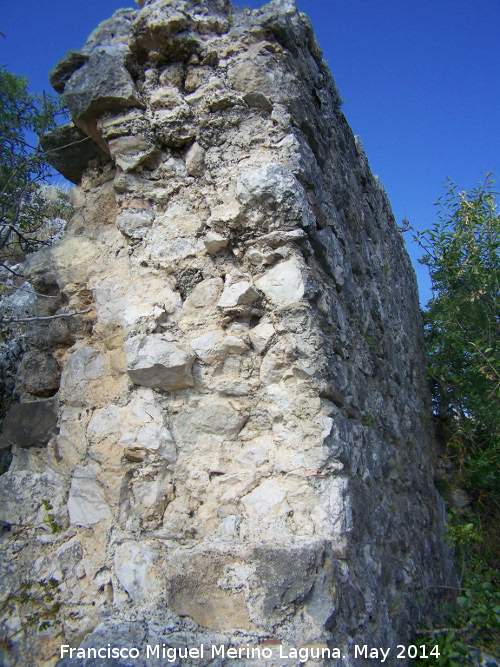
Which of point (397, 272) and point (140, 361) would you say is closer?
point (140, 361)

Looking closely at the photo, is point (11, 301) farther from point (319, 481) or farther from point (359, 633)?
point (359, 633)

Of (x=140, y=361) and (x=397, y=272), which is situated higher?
(x=397, y=272)

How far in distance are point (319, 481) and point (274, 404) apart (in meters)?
0.29

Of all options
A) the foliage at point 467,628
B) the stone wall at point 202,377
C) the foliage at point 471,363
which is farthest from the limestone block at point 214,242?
the foliage at point 471,363

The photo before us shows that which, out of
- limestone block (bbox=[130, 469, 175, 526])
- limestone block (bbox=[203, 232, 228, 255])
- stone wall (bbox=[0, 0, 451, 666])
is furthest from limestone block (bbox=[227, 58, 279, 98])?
limestone block (bbox=[130, 469, 175, 526])

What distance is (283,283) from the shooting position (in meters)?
1.76

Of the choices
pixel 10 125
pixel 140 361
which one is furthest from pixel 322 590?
pixel 10 125

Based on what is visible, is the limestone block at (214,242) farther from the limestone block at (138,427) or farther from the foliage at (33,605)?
the foliage at (33,605)

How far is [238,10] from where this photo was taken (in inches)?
89.2

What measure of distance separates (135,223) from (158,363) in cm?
66

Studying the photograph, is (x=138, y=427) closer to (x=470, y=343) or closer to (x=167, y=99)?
(x=167, y=99)

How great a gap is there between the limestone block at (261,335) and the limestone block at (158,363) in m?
0.23

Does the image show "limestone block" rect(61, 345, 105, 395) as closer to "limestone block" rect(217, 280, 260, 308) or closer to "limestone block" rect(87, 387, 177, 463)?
"limestone block" rect(87, 387, 177, 463)

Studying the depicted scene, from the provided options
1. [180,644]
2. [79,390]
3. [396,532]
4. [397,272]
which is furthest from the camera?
[397,272]
